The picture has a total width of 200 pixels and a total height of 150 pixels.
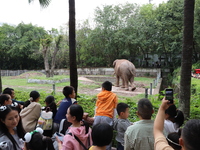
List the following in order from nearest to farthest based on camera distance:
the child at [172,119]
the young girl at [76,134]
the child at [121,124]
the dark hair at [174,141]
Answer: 1. the dark hair at [174,141]
2. the young girl at [76,134]
3. the child at [172,119]
4. the child at [121,124]

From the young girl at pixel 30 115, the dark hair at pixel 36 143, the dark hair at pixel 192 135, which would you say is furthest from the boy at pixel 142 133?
the young girl at pixel 30 115

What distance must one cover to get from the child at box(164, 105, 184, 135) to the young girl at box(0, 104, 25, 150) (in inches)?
81.6

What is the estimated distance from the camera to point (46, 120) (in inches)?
129

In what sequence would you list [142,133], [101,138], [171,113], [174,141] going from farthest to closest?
[171,113], [142,133], [101,138], [174,141]

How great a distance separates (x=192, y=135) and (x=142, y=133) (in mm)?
971

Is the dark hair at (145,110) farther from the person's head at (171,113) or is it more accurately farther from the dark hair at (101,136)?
the person's head at (171,113)

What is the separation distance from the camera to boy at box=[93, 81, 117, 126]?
→ 3492mm

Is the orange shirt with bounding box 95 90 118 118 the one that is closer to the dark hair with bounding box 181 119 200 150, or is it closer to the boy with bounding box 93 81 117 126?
→ the boy with bounding box 93 81 117 126

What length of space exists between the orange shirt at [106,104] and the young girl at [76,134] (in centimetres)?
104

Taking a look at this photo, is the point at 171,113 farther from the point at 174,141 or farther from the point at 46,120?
the point at 46,120

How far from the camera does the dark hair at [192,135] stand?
120 cm

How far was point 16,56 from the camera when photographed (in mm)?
33844

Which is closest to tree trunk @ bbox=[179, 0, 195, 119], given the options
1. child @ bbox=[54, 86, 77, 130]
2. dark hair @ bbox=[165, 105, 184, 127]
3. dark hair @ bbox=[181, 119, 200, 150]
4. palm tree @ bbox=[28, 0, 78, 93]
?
dark hair @ bbox=[165, 105, 184, 127]

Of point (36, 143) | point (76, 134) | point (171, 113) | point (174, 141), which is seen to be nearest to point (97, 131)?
point (76, 134)
